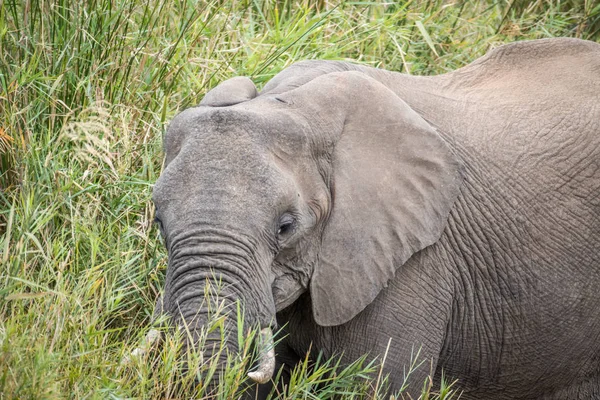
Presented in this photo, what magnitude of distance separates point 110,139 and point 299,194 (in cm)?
156

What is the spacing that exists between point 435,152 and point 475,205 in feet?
1.04

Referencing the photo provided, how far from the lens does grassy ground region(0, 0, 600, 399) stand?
3.71 metres

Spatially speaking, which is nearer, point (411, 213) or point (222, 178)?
point (222, 178)

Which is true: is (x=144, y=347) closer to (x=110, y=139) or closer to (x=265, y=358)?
(x=265, y=358)

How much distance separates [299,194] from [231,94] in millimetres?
542

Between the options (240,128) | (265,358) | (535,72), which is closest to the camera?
(265,358)

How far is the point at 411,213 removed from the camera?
13.6 feet

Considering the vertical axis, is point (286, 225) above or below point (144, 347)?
above

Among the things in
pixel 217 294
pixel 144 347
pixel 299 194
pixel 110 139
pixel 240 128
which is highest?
pixel 240 128

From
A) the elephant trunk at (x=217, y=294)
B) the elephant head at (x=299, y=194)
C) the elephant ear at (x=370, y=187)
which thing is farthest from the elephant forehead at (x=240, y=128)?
the elephant trunk at (x=217, y=294)

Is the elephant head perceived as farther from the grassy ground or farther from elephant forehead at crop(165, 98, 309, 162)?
the grassy ground

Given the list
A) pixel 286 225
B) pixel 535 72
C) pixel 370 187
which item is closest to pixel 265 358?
pixel 286 225

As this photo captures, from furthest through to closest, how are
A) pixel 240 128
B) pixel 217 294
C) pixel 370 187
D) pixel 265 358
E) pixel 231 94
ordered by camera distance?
pixel 231 94 → pixel 370 187 → pixel 240 128 → pixel 265 358 → pixel 217 294

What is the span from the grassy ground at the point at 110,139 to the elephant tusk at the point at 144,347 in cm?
4
